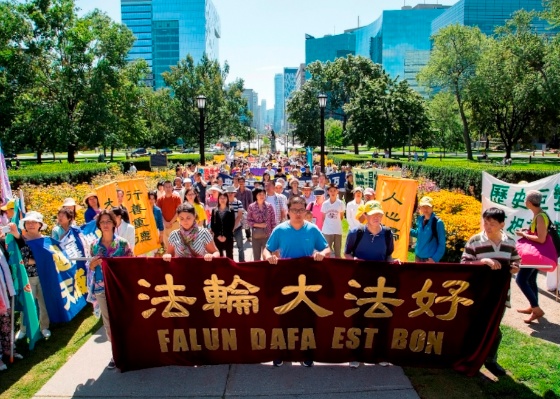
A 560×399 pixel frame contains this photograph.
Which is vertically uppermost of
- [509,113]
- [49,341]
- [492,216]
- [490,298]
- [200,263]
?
[509,113]

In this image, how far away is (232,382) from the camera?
15.0ft

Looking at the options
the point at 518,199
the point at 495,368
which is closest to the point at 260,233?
the point at 495,368

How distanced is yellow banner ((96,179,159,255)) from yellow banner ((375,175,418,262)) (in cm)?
441

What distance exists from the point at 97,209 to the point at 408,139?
37033 millimetres

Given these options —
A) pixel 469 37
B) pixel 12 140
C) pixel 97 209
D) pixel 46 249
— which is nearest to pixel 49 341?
pixel 46 249

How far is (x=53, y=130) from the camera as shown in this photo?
28.6 m

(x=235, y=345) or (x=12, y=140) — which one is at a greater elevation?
(x=12, y=140)

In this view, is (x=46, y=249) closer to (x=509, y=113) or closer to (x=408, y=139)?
(x=408, y=139)

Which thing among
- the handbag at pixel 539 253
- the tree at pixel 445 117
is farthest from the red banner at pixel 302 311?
the tree at pixel 445 117

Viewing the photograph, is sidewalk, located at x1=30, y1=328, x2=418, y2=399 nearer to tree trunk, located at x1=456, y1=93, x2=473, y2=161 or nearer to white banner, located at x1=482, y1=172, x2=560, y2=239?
white banner, located at x1=482, y1=172, x2=560, y2=239

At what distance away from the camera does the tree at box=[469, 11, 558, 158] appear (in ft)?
114

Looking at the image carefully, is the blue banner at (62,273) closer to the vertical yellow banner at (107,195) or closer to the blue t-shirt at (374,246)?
the vertical yellow banner at (107,195)

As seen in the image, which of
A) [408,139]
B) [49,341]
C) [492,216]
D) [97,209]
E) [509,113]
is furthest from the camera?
[509,113]

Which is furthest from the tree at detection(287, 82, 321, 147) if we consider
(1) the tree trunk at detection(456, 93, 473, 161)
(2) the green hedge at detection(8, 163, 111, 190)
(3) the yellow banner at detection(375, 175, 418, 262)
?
(3) the yellow banner at detection(375, 175, 418, 262)
